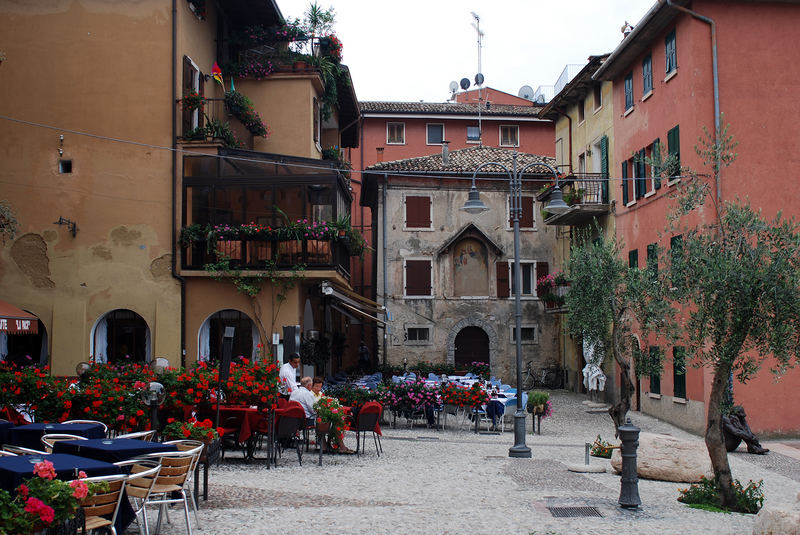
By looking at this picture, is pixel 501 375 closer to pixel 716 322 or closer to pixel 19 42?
pixel 19 42

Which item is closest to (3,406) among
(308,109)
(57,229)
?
(57,229)

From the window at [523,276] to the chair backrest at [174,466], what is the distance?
2614 centimetres

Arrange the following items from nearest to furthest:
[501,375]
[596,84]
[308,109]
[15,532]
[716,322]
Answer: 1. [15,532]
2. [716,322]
3. [308,109]
4. [596,84]
5. [501,375]

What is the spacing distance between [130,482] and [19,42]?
16833 mm

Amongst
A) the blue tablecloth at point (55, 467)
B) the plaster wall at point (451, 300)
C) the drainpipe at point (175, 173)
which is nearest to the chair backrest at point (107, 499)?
the blue tablecloth at point (55, 467)

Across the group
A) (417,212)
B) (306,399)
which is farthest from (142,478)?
(417,212)

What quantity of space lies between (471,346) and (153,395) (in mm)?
22078

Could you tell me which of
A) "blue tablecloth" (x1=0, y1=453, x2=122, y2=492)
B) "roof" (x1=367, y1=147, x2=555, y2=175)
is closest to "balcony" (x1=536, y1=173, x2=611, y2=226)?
"roof" (x1=367, y1=147, x2=555, y2=175)

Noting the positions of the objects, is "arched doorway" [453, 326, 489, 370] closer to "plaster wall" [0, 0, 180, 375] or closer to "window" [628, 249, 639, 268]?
"window" [628, 249, 639, 268]

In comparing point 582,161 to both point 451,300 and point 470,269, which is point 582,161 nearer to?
point 470,269

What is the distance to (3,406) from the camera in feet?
39.9

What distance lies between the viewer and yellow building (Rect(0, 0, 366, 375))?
67.3ft

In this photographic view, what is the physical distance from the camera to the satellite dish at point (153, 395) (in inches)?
471

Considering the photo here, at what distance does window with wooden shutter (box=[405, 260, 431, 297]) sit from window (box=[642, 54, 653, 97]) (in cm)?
1195
